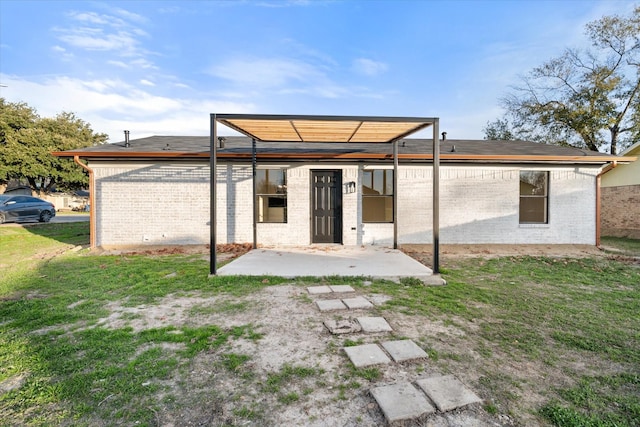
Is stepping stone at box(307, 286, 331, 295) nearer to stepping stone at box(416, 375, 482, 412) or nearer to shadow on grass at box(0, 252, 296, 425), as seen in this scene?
shadow on grass at box(0, 252, 296, 425)

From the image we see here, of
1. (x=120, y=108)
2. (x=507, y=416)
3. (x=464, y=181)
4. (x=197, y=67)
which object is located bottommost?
(x=507, y=416)

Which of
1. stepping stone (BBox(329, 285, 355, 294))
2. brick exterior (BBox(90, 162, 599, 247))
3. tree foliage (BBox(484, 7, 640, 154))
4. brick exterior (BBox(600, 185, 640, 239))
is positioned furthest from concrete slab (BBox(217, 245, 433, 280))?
tree foliage (BBox(484, 7, 640, 154))

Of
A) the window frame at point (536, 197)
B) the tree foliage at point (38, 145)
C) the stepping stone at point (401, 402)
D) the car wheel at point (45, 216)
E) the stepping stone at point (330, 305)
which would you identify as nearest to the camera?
the stepping stone at point (401, 402)

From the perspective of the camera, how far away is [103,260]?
22.4ft

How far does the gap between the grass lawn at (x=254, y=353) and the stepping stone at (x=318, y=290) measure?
0.65 feet

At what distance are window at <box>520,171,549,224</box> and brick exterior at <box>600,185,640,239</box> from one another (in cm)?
559

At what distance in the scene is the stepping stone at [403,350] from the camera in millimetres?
2578

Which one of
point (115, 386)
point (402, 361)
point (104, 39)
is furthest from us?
point (104, 39)

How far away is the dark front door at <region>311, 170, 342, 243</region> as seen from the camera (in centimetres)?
881

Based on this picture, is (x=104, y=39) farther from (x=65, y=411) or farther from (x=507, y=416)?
(x=507, y=416)

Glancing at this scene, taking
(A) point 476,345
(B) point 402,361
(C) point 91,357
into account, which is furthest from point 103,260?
(A) point 476,345

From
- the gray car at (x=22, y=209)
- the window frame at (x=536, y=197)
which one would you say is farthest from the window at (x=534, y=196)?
the gray car at (x=22, y=209)

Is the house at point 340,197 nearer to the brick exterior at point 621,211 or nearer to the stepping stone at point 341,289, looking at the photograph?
the stepping stone at point 341,289

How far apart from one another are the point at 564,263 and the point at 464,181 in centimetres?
322
